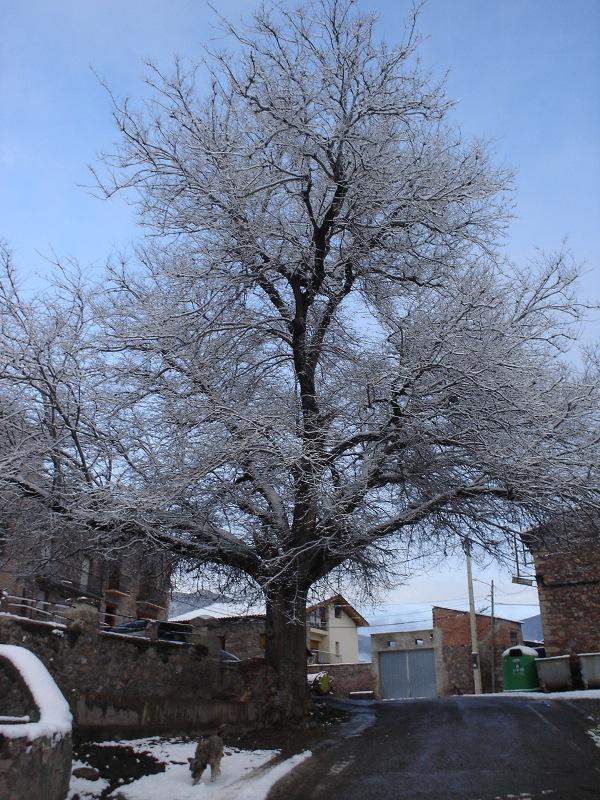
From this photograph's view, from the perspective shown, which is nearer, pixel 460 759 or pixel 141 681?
pixel 460 759

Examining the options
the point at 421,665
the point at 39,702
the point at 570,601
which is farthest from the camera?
the point at 421,665

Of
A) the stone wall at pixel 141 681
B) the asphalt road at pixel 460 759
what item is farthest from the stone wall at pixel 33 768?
the stone wall at pixel 141 681

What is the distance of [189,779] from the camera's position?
8.00 meters

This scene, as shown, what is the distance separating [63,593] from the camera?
86.0 feet

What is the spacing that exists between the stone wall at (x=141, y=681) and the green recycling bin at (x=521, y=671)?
10.9 meters

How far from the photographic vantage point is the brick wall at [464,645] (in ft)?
101

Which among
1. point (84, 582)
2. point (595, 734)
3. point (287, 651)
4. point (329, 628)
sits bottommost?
point (595, 734)

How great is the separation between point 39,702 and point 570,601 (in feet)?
60.6

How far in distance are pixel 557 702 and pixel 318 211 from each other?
10922 millimetres

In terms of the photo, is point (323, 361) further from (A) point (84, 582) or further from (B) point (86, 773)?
(A) point (84, 582)

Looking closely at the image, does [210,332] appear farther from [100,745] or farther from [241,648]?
[241,648]

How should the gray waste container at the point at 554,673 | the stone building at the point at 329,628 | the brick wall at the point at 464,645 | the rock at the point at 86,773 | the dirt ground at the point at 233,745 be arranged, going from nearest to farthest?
the rock at the point at 86,773 → the dirt ground at the point at 233,745 → the gray waste container at the point at 554,673 → the brick wall at the point at 464,645 → the stone building at the point at 329,628

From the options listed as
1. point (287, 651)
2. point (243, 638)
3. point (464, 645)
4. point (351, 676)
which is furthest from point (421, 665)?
point (287, 651)

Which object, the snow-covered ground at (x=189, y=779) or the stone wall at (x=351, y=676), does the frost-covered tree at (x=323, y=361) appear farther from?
the stone wall at (x=351, y=676)
